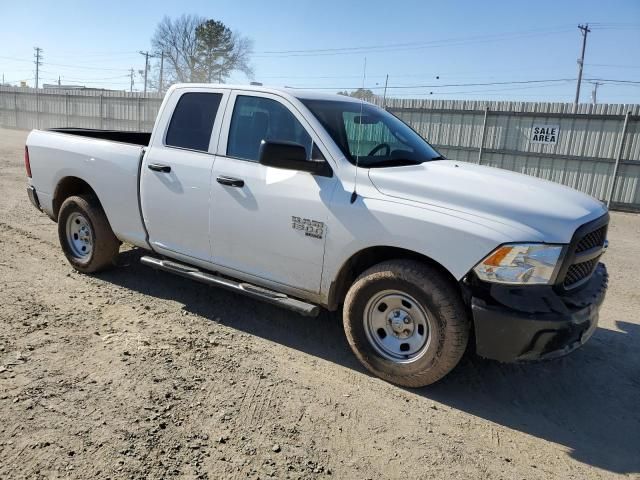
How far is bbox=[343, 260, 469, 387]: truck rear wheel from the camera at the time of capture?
330 centimetres

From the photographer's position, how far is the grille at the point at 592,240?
3.32 meters

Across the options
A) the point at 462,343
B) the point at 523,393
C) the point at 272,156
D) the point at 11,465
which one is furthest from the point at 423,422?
the point at 11,465

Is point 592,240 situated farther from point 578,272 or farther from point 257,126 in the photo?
point 257,126

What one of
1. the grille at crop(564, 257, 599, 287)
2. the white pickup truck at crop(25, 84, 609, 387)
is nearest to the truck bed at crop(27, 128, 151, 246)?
the white pickup truck at crop(25, 84, 609, 387)

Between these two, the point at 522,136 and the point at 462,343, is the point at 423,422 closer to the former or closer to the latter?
the point at 462,343

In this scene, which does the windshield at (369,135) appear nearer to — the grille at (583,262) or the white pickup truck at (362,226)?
the white pickup truck at (362,226)

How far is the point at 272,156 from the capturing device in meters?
3.62

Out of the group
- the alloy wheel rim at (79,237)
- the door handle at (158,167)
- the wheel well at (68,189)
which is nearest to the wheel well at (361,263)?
the door handle at (158,167)

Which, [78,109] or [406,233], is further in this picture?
[78,109]

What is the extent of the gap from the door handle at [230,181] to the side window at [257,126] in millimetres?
209

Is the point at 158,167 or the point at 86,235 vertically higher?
the point at 158,167

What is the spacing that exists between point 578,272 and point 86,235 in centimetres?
476

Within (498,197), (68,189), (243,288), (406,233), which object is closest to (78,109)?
(68,189)

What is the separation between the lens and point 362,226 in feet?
11.5
